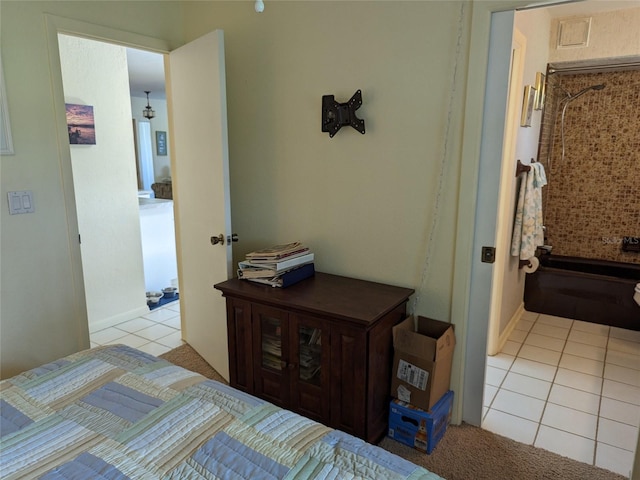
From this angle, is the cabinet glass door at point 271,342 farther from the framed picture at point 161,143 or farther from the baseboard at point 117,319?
the framed picture at point 161,143

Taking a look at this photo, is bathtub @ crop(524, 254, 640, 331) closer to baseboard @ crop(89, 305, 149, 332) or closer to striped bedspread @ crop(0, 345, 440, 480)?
striped bedspread @ crop(0, 345, 440, 480)

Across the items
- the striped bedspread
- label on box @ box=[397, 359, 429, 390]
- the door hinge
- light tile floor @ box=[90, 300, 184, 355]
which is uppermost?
the door hinge

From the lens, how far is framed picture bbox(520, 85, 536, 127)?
9.64 ft

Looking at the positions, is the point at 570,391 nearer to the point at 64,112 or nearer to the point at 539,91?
the point at 539,91

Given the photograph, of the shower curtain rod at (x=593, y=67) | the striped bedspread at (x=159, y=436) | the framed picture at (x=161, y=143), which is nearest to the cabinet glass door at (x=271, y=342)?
the striped bedspread at (x=159, y=436)

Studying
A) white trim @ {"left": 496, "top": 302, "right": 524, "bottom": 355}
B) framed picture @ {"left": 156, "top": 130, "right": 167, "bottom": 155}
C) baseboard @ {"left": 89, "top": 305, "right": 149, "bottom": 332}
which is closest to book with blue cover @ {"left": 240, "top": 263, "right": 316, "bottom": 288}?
A: white trim @ {"left": 496, "top": 302, "right": 524, "bottom": 355}

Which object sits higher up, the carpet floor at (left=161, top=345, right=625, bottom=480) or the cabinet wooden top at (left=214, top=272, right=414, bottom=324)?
the cabinet wooden top at (left=214, top=272, right=414, bottom=324)

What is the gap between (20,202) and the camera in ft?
6.96

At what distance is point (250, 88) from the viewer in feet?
8.53

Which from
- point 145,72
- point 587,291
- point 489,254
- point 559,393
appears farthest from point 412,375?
point 145,72

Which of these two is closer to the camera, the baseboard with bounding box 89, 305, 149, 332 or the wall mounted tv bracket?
the wall mounted tv bracket

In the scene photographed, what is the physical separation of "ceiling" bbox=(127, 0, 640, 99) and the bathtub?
6.38 feet

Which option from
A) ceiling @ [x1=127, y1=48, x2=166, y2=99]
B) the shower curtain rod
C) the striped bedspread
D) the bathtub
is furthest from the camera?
ceiling @ [x1=127, y1=48, x2=166, y2=99]

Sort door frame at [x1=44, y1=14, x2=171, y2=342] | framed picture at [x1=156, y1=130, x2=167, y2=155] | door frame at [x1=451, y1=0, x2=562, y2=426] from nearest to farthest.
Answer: door frame at [x1=451, y1=0, x2=562, y2=426] < door frame at [x1=44, y1=14, x2=171, y2=342] < framed picture at [x1=156, y1=130, x2=167, y2=155]
